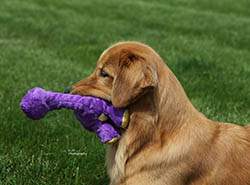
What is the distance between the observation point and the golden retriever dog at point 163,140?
270 centimetres

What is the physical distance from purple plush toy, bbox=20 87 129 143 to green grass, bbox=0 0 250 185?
718 millimetres

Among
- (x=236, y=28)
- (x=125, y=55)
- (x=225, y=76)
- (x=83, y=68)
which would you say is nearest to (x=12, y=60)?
(x=83, y=68)

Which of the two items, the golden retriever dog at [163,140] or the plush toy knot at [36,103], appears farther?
the plush toy knot at [36,103]

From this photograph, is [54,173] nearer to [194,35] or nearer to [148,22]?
[194,35]

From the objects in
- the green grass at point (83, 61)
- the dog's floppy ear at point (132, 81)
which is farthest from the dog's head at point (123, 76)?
the green grass at point (83, 61)

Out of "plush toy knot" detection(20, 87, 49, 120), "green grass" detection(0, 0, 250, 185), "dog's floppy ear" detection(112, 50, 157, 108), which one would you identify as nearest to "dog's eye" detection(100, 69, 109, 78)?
"dog's floppy ear" detection(112, 50, 157, 108)

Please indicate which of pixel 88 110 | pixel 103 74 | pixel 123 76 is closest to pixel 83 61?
pixel 103 74

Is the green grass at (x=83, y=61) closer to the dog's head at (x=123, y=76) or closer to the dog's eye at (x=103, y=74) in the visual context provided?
the dog's head at (x=123, y=76)

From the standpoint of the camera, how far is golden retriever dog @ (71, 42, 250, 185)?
2695mm

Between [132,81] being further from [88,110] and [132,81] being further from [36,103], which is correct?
[36,103]

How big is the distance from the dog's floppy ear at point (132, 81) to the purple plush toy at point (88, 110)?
179 millimetres

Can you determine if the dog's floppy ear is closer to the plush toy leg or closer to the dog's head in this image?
the dog's head

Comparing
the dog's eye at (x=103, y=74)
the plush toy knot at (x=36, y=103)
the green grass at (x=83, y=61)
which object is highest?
the dog's eye at (x=103, y=74)

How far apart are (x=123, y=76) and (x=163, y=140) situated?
0.62m
